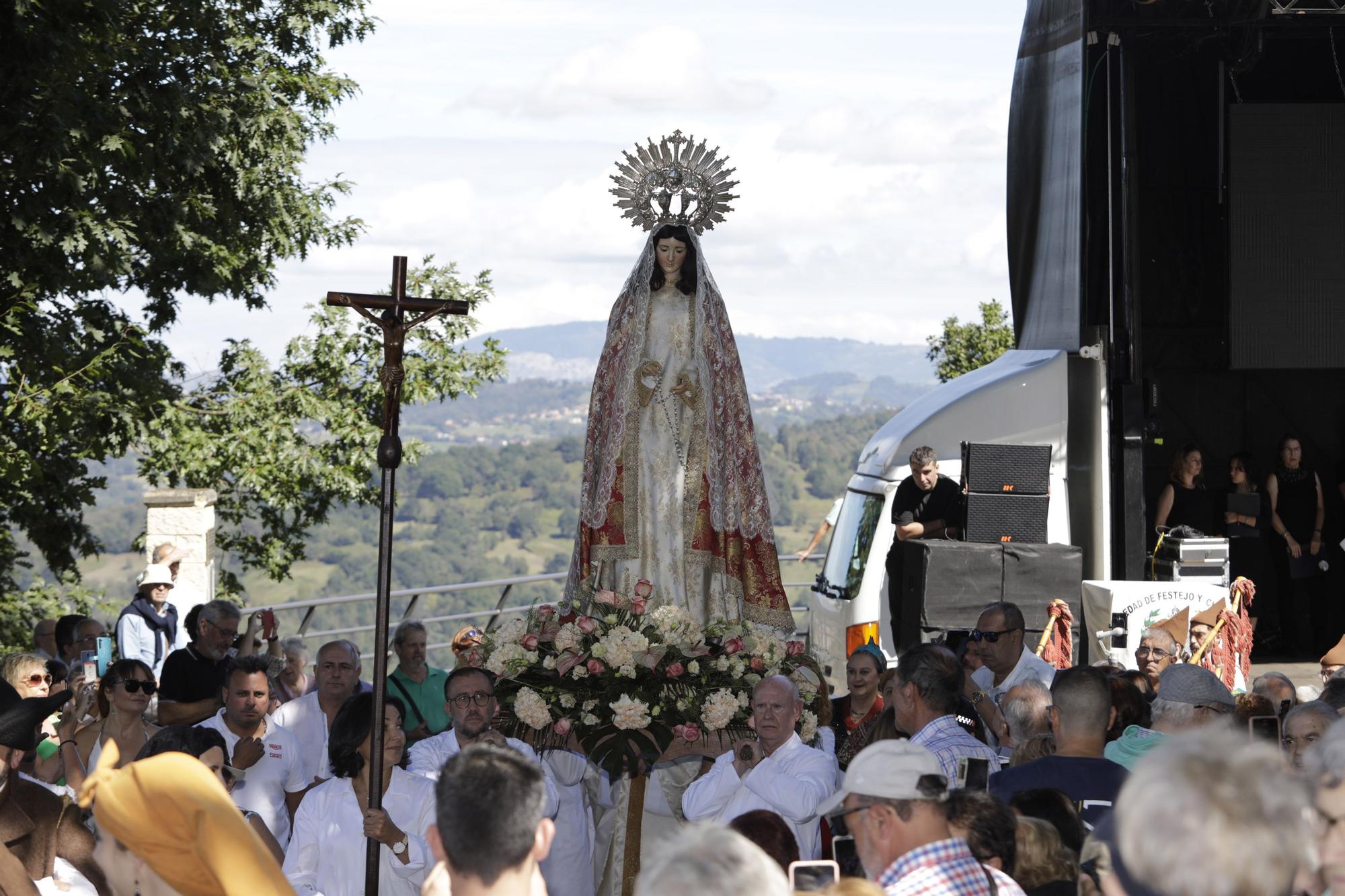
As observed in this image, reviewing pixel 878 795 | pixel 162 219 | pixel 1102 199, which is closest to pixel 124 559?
pixel 162 219

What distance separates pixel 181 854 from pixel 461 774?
0.59 meters

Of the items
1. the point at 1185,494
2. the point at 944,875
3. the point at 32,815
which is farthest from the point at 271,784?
the point at 1185,494

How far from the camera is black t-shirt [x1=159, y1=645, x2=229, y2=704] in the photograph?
762cm

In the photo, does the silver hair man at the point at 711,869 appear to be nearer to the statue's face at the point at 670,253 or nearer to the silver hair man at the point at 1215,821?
the silver hair man at the point at 1215,821

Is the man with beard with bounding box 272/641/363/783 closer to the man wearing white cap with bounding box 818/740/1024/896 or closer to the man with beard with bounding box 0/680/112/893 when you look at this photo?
the man with beard with bounding box 0/680/112/893

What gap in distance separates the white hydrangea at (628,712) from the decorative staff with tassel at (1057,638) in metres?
4.53

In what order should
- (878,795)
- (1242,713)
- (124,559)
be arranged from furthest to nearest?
(124,559), (1242,713), (878,795)

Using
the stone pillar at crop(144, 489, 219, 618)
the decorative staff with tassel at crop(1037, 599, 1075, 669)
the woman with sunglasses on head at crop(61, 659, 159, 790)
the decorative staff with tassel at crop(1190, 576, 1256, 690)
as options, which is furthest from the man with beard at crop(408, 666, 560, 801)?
the stone pillar at crop(144, 489, 219, 618)

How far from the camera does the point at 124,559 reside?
83.9 meters

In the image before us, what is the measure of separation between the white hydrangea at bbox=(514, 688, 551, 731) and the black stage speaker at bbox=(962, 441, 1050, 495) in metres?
5.34

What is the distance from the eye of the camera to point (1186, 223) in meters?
13.2

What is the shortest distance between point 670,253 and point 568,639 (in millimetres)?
1909

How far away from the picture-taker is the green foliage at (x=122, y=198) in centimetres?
1050

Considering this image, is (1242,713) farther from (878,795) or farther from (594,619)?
(878,795)
